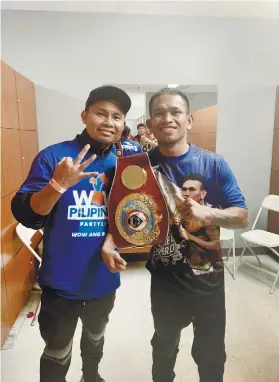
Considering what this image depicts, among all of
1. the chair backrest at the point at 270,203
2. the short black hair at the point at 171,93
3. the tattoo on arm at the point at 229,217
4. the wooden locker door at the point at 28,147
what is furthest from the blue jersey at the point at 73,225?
the chair backrest at the point at 270,203

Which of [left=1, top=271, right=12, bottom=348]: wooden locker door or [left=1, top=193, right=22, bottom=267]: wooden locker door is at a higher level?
[left=1, top=193, right=22, bottom=267]: wooden locker door

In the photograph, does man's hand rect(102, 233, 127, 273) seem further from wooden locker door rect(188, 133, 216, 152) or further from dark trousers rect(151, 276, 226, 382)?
wooden locker door rect(188, 133, 216, 152)

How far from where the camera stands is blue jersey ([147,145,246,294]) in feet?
2.93

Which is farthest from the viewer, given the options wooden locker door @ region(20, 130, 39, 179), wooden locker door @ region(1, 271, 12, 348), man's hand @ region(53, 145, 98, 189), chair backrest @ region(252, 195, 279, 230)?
wooden locker door @ region(1, 271, 12, 348)

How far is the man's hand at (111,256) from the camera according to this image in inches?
34.7

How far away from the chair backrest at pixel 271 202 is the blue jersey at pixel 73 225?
2.10 feet

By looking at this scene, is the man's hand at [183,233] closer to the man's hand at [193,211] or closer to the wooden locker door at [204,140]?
the man's hand at [193,211]

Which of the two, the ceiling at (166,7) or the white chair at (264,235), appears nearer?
the ceiling at (166,7)

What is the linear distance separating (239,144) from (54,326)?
0.92 metres

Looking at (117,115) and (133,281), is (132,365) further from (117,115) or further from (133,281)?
(117,115)

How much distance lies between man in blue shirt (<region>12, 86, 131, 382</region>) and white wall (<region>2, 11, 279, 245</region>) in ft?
0.51

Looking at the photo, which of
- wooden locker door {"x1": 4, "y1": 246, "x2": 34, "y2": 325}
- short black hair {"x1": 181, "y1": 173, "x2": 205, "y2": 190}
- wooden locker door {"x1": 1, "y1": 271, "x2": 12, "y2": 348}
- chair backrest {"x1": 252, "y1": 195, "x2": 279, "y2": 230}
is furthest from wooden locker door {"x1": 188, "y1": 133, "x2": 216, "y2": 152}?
wooden locker door {"x1": 1, "y1": 271, "x2": 12, "y2": 348}

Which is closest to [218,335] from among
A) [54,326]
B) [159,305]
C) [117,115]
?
[159,305]

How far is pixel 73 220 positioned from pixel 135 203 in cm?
20
